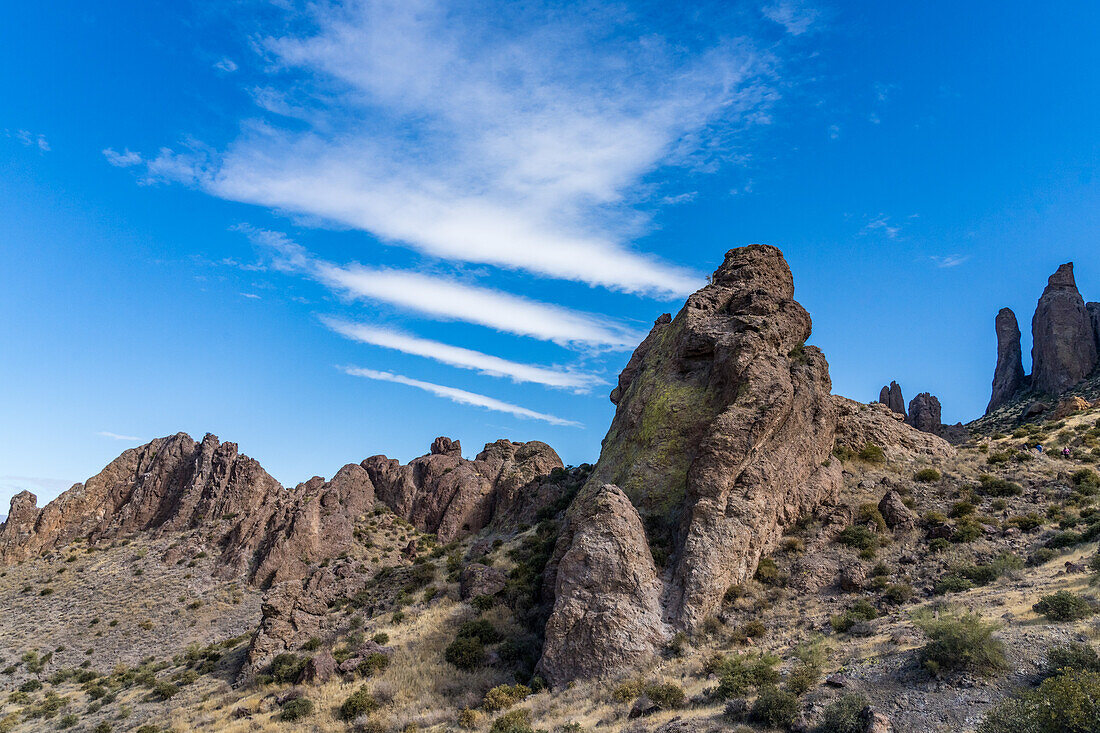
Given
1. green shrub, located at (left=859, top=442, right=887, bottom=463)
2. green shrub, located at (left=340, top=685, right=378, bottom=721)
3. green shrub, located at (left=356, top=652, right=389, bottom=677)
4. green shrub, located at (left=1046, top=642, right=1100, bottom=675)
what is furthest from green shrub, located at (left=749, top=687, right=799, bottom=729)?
green shrub, located at (left=859, top=442, right=887, bottom=463)

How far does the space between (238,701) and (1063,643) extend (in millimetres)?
36100

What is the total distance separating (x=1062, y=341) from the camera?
86.2 metres

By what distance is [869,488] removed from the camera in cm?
3319

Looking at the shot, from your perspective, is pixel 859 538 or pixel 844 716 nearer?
pixel 844 716

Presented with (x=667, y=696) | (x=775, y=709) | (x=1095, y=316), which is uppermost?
(x=1095, y=316)

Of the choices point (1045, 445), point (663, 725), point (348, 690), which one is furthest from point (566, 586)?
point (1045, 445)

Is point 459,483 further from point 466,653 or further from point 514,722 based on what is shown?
point 514,722

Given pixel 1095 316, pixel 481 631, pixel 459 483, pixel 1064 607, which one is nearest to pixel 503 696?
pixel 481 631

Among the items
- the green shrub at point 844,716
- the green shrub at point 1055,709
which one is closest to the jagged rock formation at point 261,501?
the green shrub at point 844,716

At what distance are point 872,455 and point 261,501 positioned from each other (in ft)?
243

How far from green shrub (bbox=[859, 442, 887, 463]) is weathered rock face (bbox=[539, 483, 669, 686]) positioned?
58.5ft

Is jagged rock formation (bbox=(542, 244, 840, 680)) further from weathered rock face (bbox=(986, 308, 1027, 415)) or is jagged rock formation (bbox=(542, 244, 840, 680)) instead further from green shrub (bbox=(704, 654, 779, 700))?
weathered rock face (bbox=(986, 308, 1027, 415))

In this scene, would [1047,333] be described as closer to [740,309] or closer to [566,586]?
[740,309]

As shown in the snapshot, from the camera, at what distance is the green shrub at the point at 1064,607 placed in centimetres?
1719
